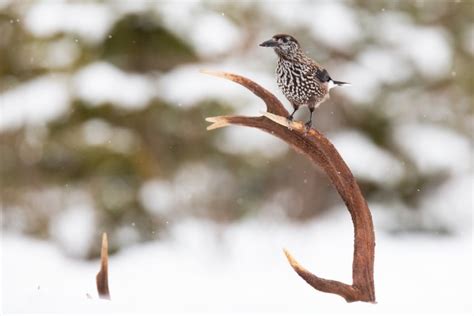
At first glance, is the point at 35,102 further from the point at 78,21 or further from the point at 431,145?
the point at 431,145

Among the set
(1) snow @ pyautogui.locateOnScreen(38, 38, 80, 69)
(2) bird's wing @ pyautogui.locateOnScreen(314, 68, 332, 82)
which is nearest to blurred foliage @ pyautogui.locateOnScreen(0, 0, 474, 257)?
(1) snow @ pyautogui.locateOnScreen(38, 38, 80, 69)

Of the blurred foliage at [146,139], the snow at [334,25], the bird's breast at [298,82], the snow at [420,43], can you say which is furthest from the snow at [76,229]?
the bird's breast at [298,82]

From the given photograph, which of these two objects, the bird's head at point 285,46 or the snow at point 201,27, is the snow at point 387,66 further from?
the bird's head at point 285,46

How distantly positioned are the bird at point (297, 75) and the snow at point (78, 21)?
3.09m

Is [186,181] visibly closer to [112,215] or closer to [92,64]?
[112,215]

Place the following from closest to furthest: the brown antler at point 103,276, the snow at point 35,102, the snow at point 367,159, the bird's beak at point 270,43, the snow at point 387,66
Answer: the bird's beak at point 270,43, the brown antler at point 103,276, the snow at point 35,102, the snow at point 387,66, the snow at point 367,159

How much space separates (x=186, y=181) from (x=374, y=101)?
1.57 meters

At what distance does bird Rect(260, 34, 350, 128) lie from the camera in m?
1.87

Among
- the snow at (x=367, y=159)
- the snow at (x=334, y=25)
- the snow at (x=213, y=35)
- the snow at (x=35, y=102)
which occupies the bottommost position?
the snow at (x=367, y=159)

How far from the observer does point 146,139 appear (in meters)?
5.00

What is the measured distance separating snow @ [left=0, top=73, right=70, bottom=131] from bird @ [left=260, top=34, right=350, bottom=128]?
318 cm

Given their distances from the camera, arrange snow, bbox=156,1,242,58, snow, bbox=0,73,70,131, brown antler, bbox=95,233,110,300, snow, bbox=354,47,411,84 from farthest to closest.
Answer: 1. snow, bbox=354,47,411,84
2. snow, bbox=0,73,70,131
3. snow, bbox=156,1,242,58
4. brown antler, bbox=95,233,110,300

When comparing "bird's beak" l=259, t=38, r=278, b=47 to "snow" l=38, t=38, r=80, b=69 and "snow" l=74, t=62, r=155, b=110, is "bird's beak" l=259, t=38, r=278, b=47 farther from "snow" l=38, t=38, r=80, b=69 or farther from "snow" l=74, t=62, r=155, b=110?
"snow" l=38, t=38, r=80, b=69

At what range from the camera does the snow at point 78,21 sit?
15.6 feet
